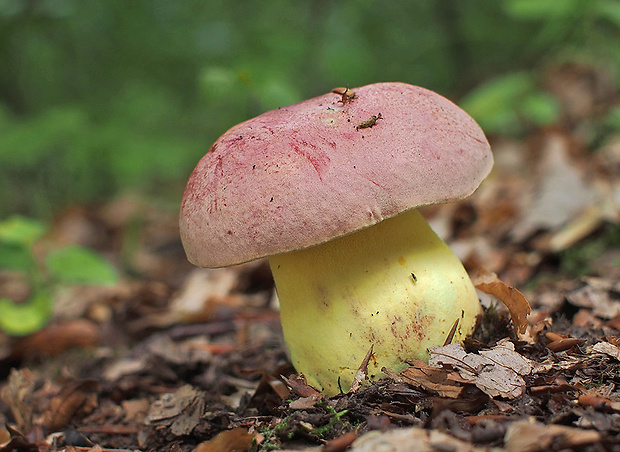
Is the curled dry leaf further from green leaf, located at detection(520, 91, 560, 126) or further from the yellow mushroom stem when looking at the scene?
green leaf, located at detection(520, 91, 560, 126)

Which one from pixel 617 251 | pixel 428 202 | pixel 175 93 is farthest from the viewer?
pixel 175 93

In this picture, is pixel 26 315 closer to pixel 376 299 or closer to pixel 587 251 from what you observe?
pixel 376 299

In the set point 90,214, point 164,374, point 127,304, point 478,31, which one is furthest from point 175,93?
point 164,374

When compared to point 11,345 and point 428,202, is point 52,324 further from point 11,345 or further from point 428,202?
point 428,202

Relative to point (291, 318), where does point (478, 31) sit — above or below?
above

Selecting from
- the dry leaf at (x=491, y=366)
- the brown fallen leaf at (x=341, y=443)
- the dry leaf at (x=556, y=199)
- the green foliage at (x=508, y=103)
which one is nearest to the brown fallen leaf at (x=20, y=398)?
the brown fallen leaf at (x=341, y=443)

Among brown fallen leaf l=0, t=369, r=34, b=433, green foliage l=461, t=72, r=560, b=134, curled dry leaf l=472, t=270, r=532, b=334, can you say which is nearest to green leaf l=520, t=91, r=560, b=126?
green foliage l=461, t=72, r=560, b=134
